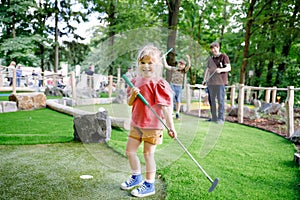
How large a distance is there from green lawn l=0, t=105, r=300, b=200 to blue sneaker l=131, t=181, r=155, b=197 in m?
0.07

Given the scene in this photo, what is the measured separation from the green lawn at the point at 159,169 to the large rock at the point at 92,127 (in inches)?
6.4

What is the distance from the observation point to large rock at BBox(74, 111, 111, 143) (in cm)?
395

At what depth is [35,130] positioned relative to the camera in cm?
481

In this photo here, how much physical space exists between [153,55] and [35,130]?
11.9 feet

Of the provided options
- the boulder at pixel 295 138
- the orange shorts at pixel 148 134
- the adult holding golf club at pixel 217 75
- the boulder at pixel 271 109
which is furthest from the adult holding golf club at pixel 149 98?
the boulder at pixel 271 109

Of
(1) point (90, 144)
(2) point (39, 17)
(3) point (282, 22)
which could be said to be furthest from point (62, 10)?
(1) point (90, 144)

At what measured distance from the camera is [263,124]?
23.0 ft

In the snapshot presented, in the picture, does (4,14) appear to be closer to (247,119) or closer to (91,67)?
(247,119)

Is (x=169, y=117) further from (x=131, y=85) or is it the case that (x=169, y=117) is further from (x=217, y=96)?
(x=217, y=96)

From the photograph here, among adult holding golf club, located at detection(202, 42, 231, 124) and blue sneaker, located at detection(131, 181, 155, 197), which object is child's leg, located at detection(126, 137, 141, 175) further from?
adult holding golf club, located at detection(202, 42, 231, 124)

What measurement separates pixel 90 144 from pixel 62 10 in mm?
15919

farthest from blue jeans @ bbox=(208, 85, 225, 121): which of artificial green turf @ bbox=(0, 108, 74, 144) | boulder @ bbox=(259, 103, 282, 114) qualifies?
boulder @ bbox=(259, 103, 282, 114)

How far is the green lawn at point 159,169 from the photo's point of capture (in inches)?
90.8

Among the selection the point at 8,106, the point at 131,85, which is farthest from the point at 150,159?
the point at 8,106
